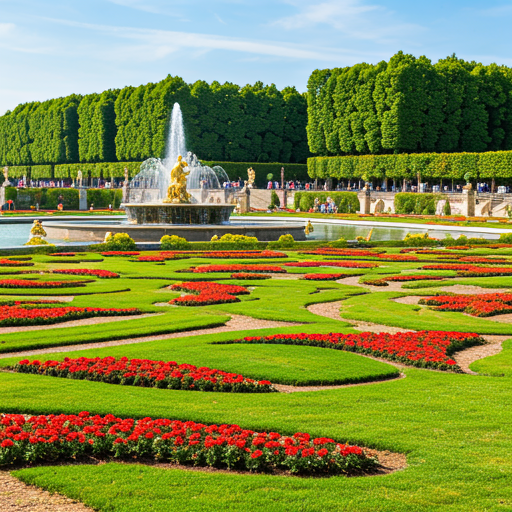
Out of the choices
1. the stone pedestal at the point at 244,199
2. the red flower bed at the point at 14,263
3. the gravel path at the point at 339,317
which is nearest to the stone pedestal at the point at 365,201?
the stone pedestal at the point at 244,199

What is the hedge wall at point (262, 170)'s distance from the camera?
70.8 m

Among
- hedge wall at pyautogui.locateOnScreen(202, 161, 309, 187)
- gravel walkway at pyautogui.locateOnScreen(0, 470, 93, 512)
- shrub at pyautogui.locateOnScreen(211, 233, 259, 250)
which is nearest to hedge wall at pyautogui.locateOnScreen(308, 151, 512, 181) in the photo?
hedge wall at pyautogui.locateOnScreen(202, 161, 309, 187)

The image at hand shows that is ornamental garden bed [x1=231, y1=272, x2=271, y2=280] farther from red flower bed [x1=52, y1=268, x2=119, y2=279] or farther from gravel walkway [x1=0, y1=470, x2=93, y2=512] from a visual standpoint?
gravel walkway [x1=0, y1=470, x2=93, y2=512]

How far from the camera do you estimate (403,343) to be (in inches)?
369

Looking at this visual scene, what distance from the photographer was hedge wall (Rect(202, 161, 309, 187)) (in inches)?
2788

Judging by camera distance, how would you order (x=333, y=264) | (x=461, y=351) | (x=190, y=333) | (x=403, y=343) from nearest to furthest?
(x=403, y=343)
(x=461, y=351)
(x=190, y=333)
(x=333, y=264)

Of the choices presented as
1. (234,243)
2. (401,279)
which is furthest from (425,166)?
(401,279)

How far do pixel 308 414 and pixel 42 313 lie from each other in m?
5.85

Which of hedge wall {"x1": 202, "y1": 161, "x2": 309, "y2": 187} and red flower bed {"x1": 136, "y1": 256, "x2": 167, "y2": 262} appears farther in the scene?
hedge wall {"x1": 202, "y1": 161, "x2": 309, "y2": 187}

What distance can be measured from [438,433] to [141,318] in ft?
20.2

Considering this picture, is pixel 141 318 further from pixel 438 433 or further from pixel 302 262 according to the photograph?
pixel 302 262

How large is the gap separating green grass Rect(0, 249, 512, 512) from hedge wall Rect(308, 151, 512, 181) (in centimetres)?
4140

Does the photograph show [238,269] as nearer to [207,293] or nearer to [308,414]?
[207,293]

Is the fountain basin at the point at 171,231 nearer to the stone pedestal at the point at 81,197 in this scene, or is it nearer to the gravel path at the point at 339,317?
the gravel path at the point at 339,317
